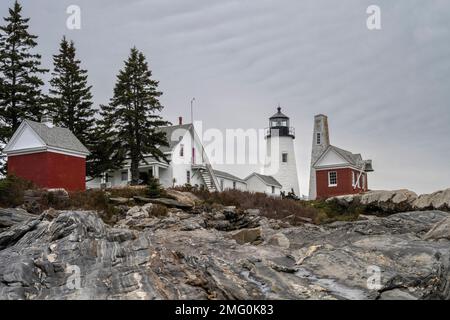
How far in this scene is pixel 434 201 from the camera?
31.1 m

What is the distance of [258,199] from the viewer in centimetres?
3297

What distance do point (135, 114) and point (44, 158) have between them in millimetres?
7594

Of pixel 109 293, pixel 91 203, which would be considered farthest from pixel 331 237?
pixel 91 203

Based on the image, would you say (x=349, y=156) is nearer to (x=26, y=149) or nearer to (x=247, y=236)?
(x=26, y=149)

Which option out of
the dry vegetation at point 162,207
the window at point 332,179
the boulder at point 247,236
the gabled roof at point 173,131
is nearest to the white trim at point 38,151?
the dry vegetation at point 162,207

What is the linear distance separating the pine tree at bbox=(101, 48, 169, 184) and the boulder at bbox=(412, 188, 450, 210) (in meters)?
18.0

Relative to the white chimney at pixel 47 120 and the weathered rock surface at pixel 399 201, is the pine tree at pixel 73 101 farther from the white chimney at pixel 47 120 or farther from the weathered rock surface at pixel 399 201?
the weathered rock surface at pixel 399 201

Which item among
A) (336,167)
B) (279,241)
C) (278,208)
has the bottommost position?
(279,241)

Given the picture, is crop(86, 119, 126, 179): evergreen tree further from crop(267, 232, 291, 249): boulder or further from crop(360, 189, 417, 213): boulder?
crop(267, 232, 291, 249): boulder

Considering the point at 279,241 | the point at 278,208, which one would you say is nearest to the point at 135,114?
the point at 278,208

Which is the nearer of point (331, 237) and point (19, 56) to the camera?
point (331, 237)
